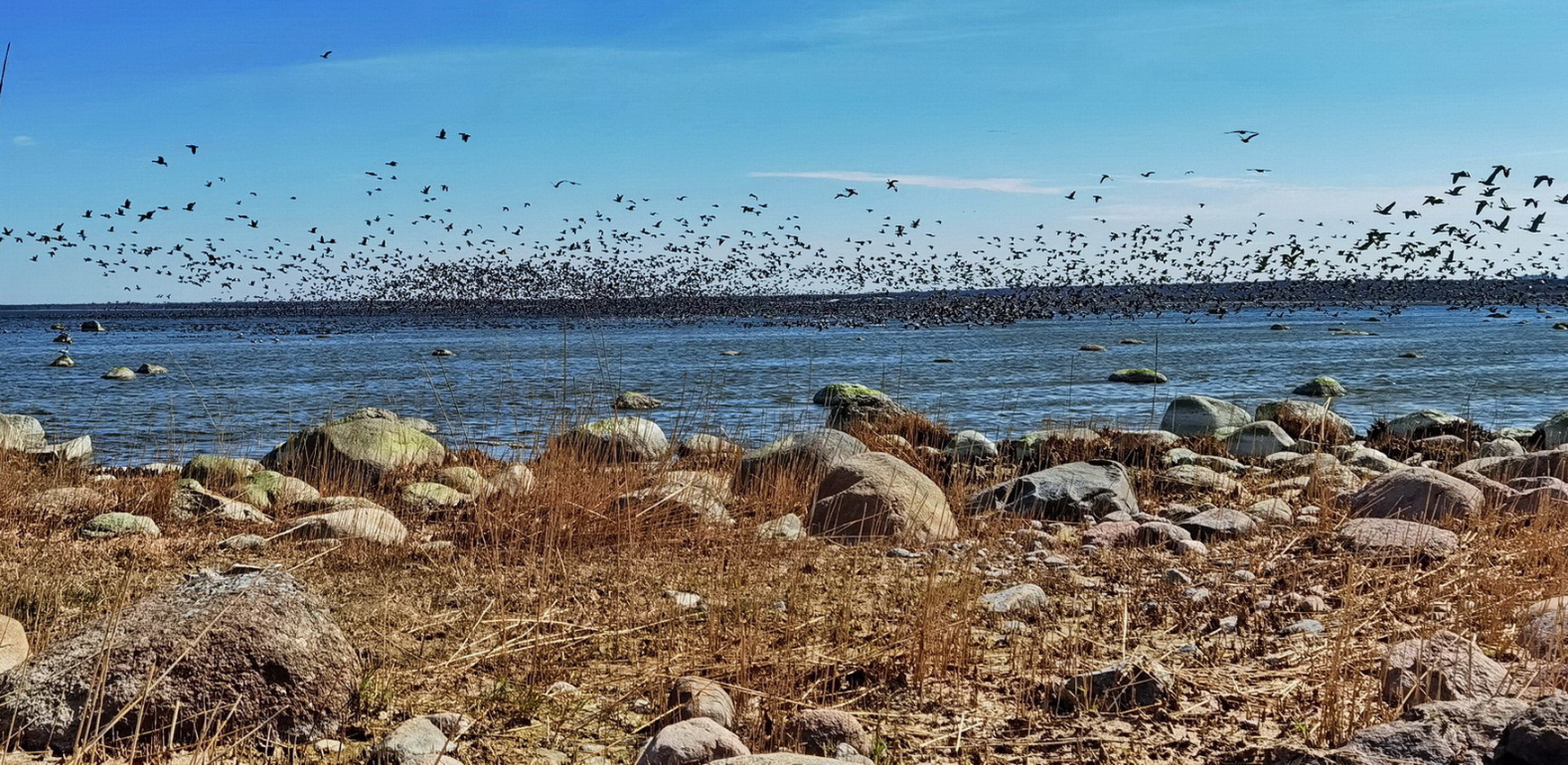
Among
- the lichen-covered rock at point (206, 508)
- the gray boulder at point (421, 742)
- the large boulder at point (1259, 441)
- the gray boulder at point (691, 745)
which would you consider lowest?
the large boulder at point (1259, 441)

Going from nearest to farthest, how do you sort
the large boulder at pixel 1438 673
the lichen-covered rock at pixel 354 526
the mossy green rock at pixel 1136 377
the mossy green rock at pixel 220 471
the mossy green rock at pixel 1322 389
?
the large boulder at pixel 1438 673 → the lichen-covered rock at pixel 354 526 → the mossy green rock at pixel 220 471 → the mossy green rock at pixel 1322 389 → the mossy green rock at pixel 1136 377

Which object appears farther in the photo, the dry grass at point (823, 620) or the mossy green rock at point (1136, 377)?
the mossy green rock at point (1136, 377)

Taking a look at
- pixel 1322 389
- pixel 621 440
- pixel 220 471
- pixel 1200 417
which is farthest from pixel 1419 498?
pixel 1322 389

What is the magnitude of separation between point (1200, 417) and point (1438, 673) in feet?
39.1

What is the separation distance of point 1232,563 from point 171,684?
5.32 meters

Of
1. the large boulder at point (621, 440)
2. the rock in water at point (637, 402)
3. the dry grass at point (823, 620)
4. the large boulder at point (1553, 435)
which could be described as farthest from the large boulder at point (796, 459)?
the rock in water at point (637, 402)

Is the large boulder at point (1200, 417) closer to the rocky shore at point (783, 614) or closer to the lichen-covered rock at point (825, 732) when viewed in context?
the rocky shore at point (783, 614)

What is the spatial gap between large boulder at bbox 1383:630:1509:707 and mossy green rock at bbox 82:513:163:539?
696cm

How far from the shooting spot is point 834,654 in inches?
197

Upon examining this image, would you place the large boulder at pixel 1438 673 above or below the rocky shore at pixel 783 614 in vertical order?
above

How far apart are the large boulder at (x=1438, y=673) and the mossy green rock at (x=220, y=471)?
342 inches

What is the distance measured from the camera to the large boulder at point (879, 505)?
776 centimetres

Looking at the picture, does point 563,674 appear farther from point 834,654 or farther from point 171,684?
point 171,684

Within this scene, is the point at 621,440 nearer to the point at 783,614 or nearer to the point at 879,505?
the point at 879,505
